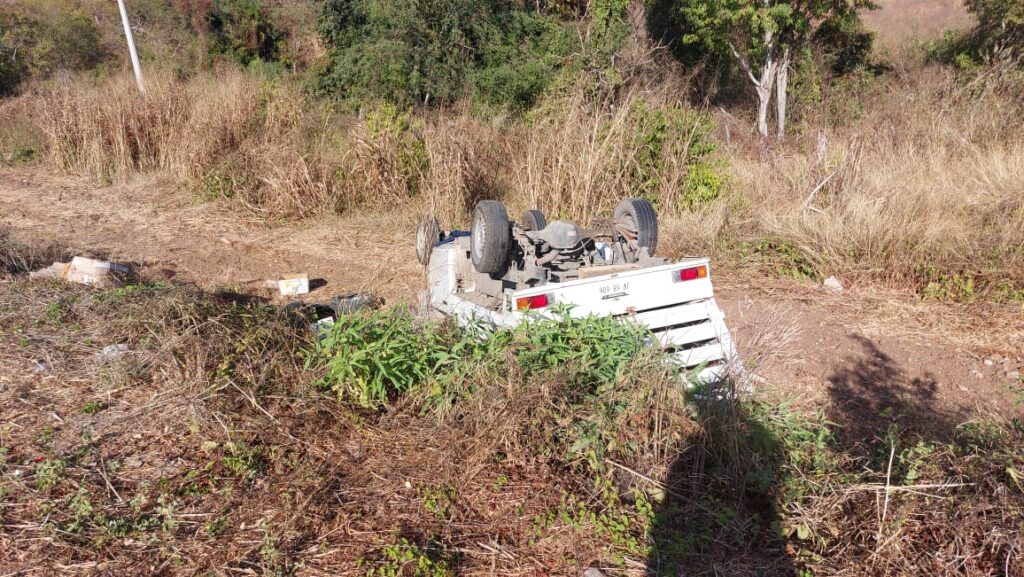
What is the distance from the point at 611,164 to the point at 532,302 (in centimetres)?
493

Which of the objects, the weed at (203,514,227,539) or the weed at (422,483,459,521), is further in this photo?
the weed at (422,483,459,521)

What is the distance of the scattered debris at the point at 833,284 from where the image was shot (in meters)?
6.59

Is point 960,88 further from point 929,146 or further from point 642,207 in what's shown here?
point 642,207

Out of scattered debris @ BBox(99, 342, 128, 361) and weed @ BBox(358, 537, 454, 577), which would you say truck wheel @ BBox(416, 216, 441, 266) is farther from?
weed @ BBox(358, 537, 454, 577)

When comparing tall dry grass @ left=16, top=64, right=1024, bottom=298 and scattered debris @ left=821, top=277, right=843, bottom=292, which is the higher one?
tall dry grass @ left=16, top=64, right=1024, bottom=298

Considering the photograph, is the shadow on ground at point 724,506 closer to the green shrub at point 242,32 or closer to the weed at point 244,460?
the weed at point 244,460

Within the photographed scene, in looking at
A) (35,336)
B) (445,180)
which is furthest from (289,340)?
(445,180)

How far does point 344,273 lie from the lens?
7969 millimetres

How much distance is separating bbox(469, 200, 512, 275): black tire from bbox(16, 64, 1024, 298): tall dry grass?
386 centimetres

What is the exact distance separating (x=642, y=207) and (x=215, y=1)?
24825 mm

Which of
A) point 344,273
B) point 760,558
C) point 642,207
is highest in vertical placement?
point 642,207

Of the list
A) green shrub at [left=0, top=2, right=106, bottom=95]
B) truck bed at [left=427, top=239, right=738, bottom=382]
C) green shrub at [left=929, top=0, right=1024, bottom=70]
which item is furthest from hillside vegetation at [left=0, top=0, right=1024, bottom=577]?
green shrub at [left=0, top=2, right=106, bottom=95]

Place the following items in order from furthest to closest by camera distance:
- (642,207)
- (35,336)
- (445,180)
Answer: (445,180) → (642,207) → (35,336)

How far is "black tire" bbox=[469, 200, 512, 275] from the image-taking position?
4277 mm
